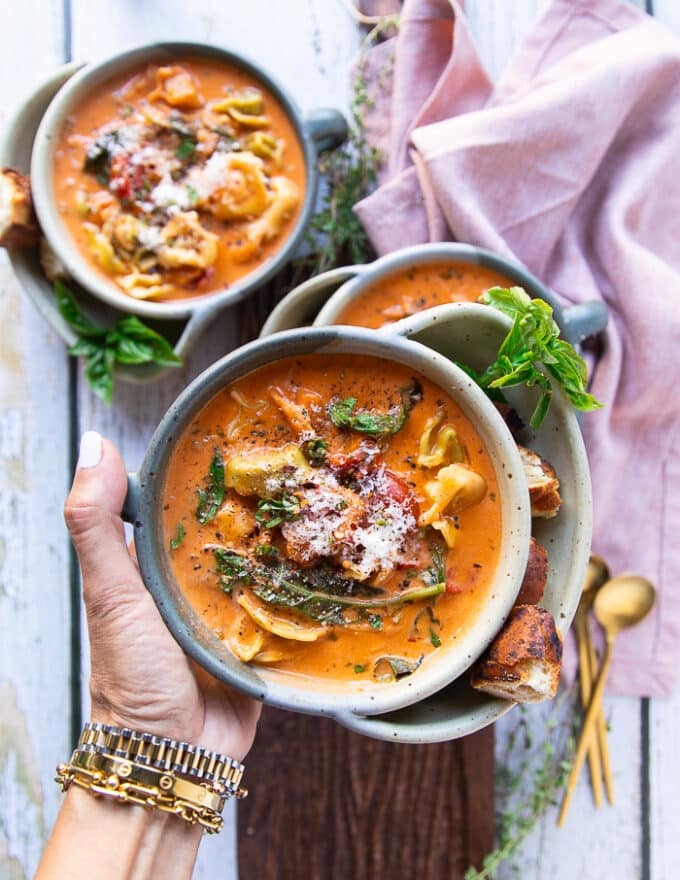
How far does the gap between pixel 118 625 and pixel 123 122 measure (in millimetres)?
1355

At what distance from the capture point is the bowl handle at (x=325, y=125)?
2318 mm

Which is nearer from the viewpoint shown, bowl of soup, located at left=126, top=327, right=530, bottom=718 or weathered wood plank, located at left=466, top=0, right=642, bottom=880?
bowl of soup, located at left=126, top=327, right=530, bottom=718

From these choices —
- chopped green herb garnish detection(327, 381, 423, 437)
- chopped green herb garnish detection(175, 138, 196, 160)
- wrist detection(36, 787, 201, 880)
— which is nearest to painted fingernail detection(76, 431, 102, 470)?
chopped green herb garnish detection(327, 381, 423, 437)

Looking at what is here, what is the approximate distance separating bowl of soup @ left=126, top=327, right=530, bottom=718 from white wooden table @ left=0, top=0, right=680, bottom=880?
2.82 feet

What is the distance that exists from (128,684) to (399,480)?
0.69 metres

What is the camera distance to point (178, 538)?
169 centimetres

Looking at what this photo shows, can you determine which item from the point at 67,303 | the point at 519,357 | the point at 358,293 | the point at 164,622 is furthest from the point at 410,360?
A: the point at 67,303

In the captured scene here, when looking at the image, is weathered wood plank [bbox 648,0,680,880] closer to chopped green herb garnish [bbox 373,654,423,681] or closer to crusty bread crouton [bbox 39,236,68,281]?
chopped green herb garnish [bbox 373,654,423,681]

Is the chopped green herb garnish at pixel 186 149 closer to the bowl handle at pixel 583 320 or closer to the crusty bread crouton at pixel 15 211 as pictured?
the crusty bread crouton at pixel 15 211

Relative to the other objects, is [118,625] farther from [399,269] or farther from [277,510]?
[399,269]

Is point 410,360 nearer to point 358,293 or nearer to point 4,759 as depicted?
point 358,293

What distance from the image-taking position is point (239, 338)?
8.19 feet

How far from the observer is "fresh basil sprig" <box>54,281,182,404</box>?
230cm

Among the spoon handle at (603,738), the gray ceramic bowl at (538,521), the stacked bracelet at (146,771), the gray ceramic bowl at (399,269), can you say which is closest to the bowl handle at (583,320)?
the gray ceramic bowl at (399,269)
